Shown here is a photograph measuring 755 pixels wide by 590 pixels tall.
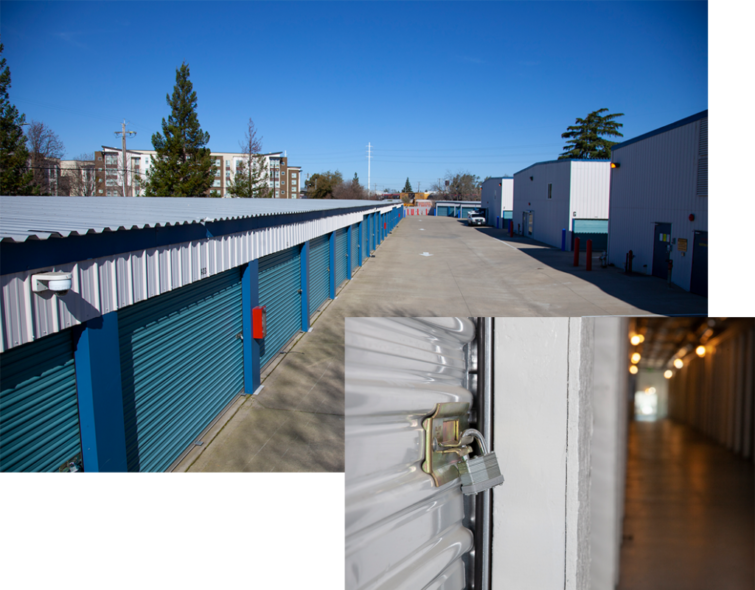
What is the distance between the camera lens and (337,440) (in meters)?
7.47

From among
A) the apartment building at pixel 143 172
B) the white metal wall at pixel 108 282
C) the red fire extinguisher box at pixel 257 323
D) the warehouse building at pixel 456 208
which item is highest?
the apartment building at pixel 143 172

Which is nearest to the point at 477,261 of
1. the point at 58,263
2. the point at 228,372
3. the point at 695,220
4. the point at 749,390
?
the point at 695,220

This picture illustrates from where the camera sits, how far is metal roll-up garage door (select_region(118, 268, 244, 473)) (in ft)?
19.2

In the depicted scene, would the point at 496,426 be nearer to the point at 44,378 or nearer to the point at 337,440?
the point at 44,378

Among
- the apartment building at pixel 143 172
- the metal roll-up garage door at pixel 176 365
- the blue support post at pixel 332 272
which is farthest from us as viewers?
the apartment building at pixel 143 172

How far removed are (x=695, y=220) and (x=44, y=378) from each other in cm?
1923

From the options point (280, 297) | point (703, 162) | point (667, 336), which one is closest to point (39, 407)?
point (667, 336)

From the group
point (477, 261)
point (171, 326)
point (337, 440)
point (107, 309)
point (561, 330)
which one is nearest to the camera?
point (561, 330)

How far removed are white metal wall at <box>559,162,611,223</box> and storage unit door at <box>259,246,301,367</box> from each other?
23.4 meters

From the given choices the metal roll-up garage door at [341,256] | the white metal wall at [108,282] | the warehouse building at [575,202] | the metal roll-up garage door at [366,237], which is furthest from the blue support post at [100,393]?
the warehouse building at [575,202]

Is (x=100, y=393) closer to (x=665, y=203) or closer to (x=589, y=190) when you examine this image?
(x=665, y=203)

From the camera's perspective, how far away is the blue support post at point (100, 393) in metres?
4.83

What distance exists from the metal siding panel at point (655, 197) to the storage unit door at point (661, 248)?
287 mm

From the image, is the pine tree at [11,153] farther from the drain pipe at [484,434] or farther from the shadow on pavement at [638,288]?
the drain pipe at [484,434]
